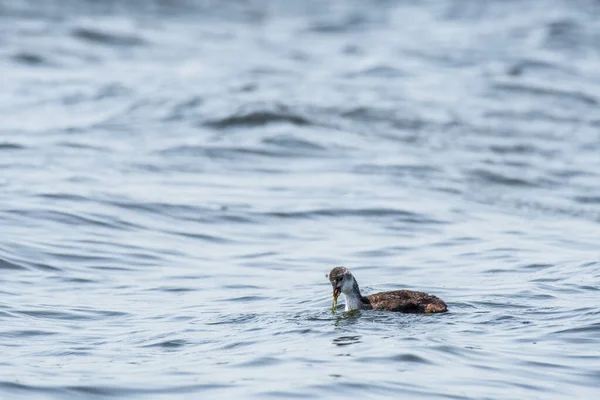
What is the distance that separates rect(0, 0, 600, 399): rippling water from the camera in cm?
964

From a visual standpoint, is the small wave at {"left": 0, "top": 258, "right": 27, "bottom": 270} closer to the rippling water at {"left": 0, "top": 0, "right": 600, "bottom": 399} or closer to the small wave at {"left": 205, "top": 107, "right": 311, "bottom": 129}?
the rippling water at {"left": 0, "top": 0, "right": 600, "bottom": 399}

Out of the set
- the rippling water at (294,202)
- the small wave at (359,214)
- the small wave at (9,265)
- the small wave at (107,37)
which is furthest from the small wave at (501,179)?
the small wave at (107,37)

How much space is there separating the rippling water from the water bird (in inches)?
4.6

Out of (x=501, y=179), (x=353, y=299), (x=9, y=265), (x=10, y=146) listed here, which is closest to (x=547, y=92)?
(x=501, y=179)

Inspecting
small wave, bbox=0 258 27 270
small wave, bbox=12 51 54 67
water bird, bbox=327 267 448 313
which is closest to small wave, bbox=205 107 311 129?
small wave, bbox=12 51 54 67

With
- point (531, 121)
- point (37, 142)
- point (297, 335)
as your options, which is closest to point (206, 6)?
point (531, 121)

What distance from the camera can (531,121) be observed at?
25.6 m

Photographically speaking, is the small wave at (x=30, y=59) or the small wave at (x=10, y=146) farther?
the small wave at (x=30, y=59)

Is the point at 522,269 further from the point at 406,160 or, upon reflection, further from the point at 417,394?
the point at 406,160

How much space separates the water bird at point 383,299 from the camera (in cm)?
1071

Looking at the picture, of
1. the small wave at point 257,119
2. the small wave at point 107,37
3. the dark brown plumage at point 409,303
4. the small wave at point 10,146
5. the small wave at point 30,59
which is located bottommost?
the dark brown plumage at point 409,303

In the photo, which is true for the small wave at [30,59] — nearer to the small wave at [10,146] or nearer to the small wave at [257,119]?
the small wave at [257,119]

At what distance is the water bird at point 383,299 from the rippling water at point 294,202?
0.12 m

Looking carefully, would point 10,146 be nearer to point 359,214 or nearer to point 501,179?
point 359,214
